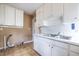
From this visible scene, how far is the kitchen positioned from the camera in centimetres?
143

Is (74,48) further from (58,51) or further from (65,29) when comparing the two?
(65,29)

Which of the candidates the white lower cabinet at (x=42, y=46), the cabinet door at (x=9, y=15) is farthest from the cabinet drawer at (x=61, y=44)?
the cabinet door at (x=9, y=15)

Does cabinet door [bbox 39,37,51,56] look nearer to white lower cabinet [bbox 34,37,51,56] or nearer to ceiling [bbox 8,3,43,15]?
white lower cabinet [bbox 34,37,51,56]

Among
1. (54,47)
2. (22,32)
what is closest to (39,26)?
(22,32)

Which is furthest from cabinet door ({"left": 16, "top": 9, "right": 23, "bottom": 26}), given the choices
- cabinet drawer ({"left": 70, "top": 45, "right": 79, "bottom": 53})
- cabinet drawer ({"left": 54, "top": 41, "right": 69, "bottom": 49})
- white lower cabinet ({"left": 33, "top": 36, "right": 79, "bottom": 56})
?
cabinet drawer ({"left": 70, "top": 45, "right": 79, "bottom": 53})

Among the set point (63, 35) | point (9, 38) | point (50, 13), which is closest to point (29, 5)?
point (50, 13)

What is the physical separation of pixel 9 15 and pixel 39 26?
56 centimetres

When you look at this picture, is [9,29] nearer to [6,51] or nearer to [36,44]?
[6,51]

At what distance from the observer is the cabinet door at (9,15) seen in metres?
1.44

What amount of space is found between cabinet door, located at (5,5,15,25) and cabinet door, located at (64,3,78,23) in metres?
0.86

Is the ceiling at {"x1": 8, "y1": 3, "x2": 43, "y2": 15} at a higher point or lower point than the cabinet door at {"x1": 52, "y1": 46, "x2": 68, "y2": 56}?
higher

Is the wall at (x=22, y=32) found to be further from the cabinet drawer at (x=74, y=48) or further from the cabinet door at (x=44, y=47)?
the cabinet drawer at (x=74, y=48)

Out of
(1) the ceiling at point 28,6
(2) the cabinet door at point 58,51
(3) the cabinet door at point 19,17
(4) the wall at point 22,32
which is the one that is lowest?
(2) the cabinet door at point 58,51

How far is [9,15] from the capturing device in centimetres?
146
